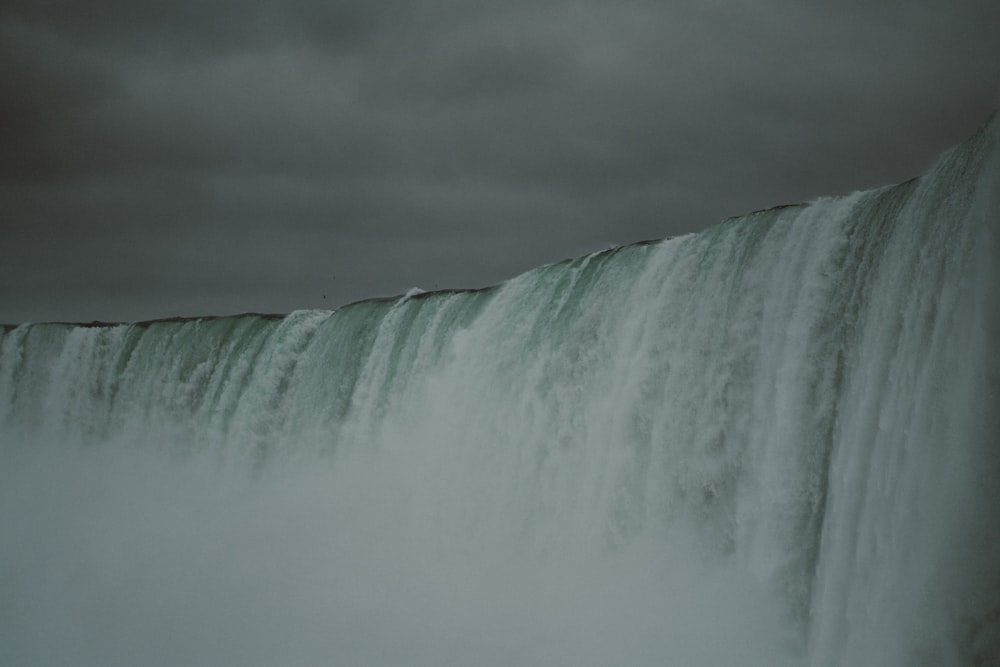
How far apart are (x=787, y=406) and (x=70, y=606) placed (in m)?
12.3

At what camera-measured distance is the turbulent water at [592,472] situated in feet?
23.1

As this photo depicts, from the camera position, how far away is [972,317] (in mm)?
6637

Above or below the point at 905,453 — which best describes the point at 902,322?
above

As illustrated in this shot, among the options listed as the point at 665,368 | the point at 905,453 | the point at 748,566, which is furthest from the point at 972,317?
the point at 665,368

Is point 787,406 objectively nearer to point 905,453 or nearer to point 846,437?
point 846,437

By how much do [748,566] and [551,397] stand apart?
13.1 ft

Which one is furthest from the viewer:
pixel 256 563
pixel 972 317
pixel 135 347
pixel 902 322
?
pixel 135 347

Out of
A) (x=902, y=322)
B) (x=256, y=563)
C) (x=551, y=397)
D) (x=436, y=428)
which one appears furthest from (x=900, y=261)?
(x=256, y=563)

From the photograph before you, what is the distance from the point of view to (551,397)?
12734 mm

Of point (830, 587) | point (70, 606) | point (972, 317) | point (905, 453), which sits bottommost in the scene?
point (70, 606)

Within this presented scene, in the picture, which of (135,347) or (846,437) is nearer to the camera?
(846,437)

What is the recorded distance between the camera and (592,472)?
11.8m

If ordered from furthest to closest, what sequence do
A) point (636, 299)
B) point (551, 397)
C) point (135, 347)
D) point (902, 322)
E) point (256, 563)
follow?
point (135, 347) < point (256, 563) < point (551, 397) < point (636, 299) < point (902, 322)

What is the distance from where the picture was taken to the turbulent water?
7.04 meters
